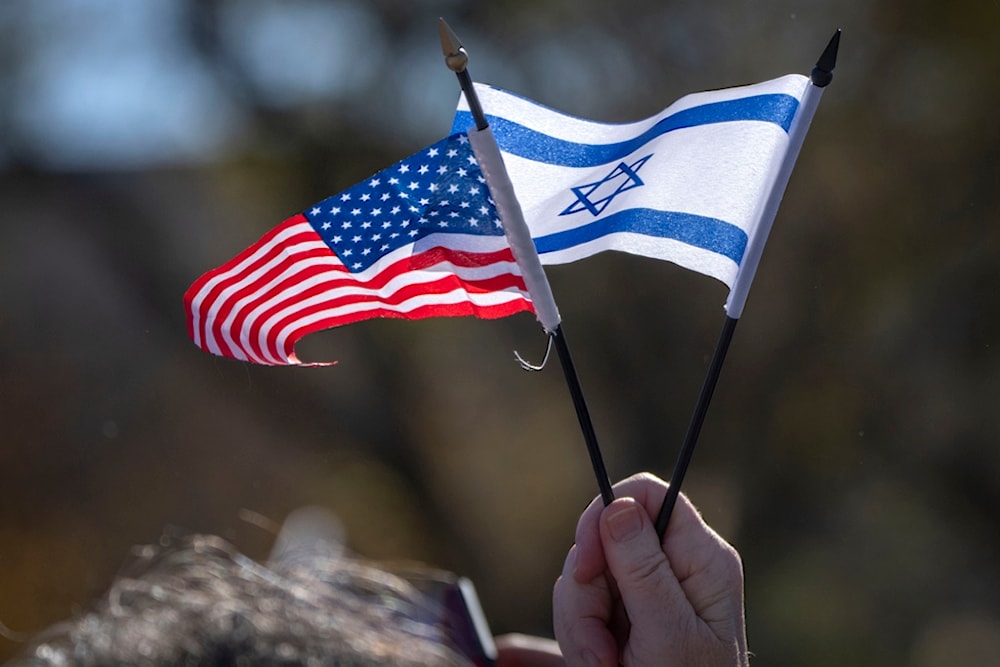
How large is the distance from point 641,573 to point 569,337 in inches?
231

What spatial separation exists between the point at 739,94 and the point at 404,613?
1034mm

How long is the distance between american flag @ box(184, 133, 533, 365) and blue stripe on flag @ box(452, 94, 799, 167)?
11 centimetres

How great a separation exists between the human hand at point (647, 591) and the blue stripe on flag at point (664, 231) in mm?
371

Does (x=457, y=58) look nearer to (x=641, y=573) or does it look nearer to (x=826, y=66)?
(x=826, y=66)

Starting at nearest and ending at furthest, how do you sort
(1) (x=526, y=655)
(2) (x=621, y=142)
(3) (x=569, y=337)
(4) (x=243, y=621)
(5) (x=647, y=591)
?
(4) (x=243, y=621), (5) (x=647, y=591), (2) (x=621, y=142), (1) (x=526, y=655), (3) (x=569, y=337)

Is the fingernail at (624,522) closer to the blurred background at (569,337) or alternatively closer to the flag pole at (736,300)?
the flag pole at (736,300)

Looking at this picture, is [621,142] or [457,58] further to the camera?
[621,142]

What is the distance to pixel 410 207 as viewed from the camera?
1.65 m

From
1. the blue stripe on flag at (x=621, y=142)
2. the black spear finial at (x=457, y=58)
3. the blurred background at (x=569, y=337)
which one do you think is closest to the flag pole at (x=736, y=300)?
the blue stripe on flag at (x=621, y=142)

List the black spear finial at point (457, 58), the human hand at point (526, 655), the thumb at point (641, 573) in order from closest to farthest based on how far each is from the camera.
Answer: the black spear finial at point (457, 58)
the thumb at point (641, 573)
the human hand at point (526, 655)

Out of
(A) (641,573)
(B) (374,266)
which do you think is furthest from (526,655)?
(B) (374,266)

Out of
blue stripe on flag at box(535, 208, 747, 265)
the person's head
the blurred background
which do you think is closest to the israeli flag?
blue stripe on flag at box(535, 208, 747, 265)

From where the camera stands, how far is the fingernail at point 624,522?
151 centimetres

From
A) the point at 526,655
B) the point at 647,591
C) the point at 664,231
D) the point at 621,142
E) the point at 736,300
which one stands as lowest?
the point at 526,655
